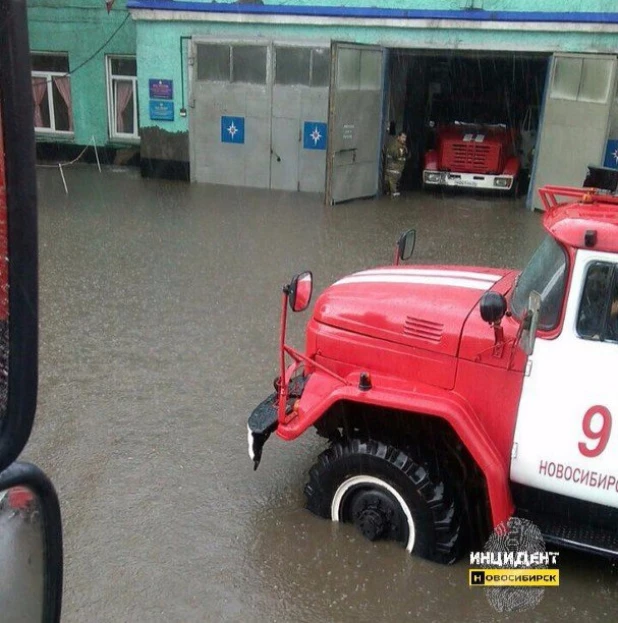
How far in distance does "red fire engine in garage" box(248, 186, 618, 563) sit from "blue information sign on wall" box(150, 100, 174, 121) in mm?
12501

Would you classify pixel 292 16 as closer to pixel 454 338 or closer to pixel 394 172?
pixel 394 172

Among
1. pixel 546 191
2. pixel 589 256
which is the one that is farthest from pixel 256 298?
pixel 589 256

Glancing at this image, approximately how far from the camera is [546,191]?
3877 millimetres

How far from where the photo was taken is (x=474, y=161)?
50.1ft

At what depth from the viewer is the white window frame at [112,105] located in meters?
17.2

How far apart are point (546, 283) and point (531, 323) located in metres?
0.44

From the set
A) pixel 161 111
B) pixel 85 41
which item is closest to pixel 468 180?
pixel 161 111

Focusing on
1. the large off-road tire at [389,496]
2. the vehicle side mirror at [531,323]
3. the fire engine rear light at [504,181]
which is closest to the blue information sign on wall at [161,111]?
the fire engine rear light at [504,181]

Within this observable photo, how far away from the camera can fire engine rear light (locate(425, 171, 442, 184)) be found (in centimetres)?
1538

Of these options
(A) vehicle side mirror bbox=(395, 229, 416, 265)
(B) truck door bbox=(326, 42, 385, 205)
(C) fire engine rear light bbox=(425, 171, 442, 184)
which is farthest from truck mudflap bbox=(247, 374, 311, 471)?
(C) fire engine rear light bbox=(425, 171, 442, 184)

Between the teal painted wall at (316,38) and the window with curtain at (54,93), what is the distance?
3.19 metres

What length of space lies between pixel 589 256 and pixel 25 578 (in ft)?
8.85

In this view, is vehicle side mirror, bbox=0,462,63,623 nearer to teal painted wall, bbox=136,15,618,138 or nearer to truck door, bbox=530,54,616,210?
truck door, bbox=530,54,616,210

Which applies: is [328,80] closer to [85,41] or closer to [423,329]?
[85,41]
